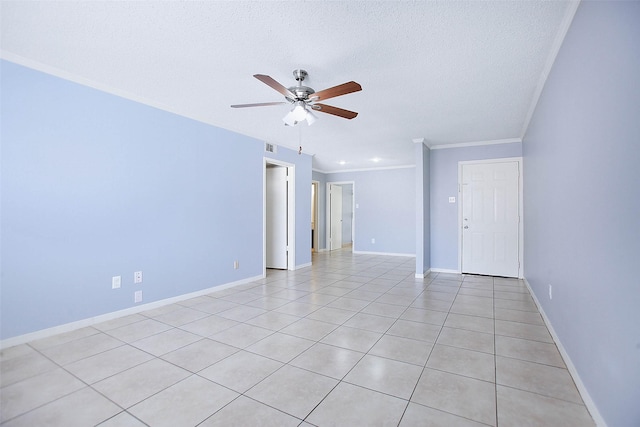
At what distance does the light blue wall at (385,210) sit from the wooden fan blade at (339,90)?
227 inches

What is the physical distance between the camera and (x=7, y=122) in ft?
7.87

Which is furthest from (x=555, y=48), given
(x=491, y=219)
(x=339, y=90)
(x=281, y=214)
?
(x=281, y=214)

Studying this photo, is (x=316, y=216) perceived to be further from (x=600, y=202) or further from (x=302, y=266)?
(x=600, y=202)

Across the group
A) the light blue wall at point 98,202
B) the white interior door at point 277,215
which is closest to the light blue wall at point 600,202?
the light blue wall at point 98,202

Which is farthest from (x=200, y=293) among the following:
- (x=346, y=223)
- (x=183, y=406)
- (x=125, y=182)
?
(x=346, y=223)

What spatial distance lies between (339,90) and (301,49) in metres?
0.45

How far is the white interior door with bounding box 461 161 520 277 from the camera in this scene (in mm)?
5051

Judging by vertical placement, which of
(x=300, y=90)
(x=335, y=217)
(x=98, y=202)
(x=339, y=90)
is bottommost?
(x=335, y=217)

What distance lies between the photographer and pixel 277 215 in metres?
5.89

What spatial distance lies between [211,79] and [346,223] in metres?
8.05

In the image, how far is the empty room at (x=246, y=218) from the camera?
5.23 feet

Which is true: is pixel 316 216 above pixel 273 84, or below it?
below

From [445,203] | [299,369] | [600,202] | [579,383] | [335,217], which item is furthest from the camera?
[335,217]

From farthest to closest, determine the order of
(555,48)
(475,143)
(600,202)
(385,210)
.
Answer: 1. (385,210)
2. (475,143)
3. (555,48)
4. (600,202)
